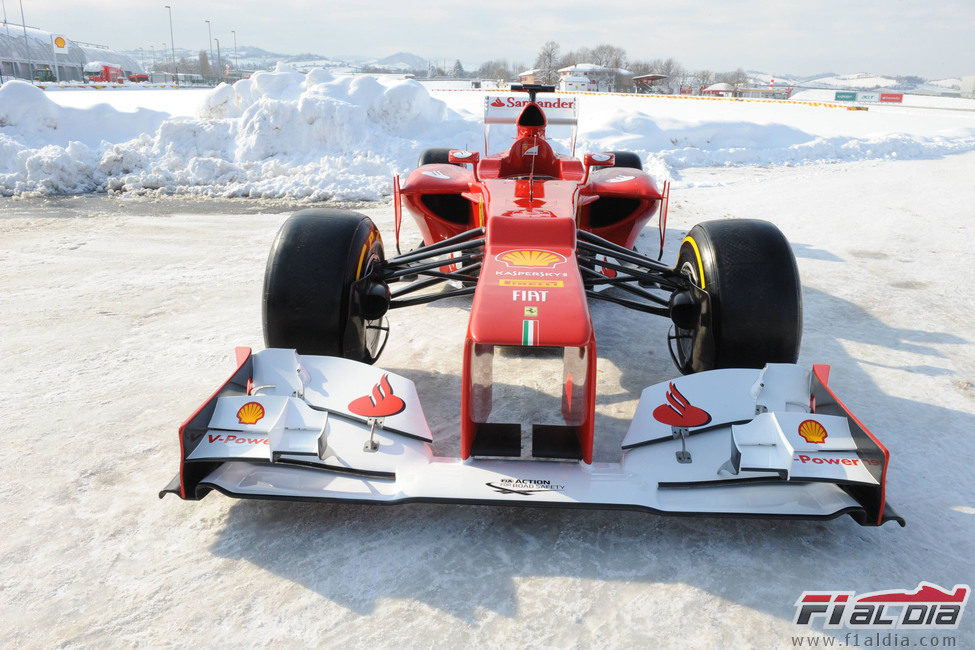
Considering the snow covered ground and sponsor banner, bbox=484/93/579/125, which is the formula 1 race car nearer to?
the snow covered ground

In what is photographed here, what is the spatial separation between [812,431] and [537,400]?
1634mm

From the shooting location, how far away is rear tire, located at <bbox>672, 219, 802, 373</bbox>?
141 inches

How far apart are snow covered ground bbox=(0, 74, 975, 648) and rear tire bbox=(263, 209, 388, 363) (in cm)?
75

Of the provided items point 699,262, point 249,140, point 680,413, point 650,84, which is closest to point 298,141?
point 249,140

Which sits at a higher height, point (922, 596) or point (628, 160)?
point (628, 160)

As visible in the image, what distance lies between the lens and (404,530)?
2.92 meters

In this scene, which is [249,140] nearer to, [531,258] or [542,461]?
[531,258]

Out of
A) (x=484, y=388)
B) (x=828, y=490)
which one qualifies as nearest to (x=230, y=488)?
(x=484, y=388)

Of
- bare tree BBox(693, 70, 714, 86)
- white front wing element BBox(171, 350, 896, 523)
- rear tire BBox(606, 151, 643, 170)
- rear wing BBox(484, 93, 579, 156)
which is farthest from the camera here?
bare tree BBox(693, 70, 714, 86)

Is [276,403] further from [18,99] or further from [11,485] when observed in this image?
[18,99]

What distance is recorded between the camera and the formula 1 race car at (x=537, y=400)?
2.81 metres

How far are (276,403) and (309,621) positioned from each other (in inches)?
39.3

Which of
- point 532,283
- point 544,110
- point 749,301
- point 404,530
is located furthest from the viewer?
point 544,110

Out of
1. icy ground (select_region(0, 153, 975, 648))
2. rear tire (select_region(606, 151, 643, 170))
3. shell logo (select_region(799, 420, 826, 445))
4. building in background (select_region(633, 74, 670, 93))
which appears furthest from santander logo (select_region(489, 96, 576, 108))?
building in background (select_region(633, 74, 670, 93))
